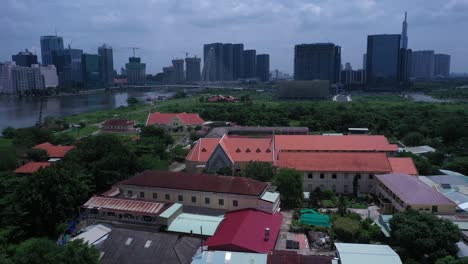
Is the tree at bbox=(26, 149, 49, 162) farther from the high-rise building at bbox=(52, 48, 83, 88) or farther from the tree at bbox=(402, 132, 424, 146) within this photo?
the high-rise building at bbox=(52, 48, 83, 88)

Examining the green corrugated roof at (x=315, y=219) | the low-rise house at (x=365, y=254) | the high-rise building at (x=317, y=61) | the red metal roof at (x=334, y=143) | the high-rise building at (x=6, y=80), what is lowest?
the green corrugated roof at (x=315, y=219)

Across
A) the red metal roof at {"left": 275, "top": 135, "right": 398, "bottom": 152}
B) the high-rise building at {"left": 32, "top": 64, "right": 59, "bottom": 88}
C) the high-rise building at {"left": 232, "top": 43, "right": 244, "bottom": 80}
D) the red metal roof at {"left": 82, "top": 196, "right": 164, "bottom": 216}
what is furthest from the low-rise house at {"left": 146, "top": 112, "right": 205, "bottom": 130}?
the high-rise building at {"left": 232, "top": 43, "right": 244, "bottom": 80}

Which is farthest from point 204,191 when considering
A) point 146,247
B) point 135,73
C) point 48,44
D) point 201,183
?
point 48,44

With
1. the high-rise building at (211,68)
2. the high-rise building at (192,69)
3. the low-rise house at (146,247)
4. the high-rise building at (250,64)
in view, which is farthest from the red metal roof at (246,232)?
the high-rise building at (192,69)

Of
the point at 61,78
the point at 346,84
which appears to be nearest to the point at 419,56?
the point at 346,84

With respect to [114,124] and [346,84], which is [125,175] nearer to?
[114,124]

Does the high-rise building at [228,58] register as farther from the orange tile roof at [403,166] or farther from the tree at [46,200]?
the tree at [46,200]

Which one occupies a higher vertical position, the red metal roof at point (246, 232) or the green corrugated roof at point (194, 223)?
the red metal roof at point (246, 232)
